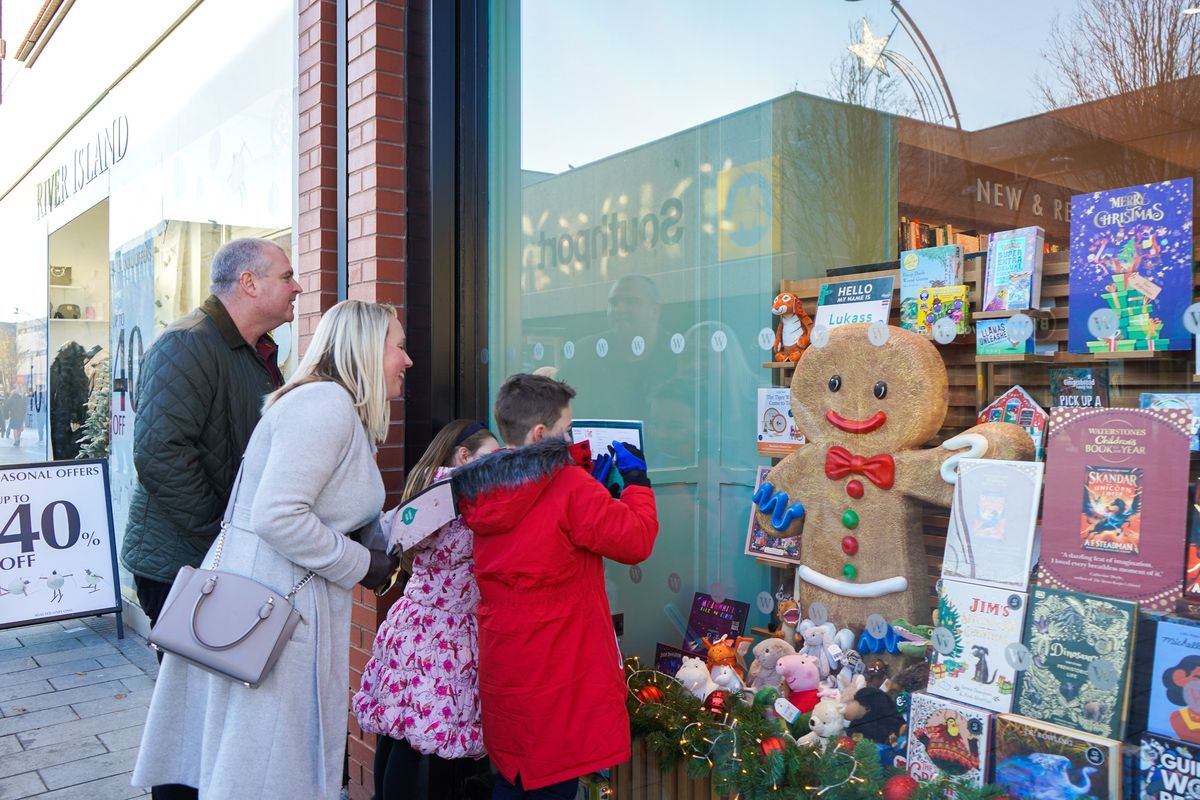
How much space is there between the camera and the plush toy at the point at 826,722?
8.64ft

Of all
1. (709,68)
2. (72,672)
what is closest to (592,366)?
(709,68)

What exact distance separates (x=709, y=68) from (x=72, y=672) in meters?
5.08

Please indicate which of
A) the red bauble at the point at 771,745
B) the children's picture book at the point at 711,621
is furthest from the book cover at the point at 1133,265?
the children's picture book at the point at 711,621

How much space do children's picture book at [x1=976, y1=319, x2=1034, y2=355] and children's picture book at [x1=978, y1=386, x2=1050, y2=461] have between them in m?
0.10

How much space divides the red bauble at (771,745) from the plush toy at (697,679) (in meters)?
0.35

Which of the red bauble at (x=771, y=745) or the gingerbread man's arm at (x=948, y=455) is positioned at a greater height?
the gingerbread man's arm at (x=948, y=455)

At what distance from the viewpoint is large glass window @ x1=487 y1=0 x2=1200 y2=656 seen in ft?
7.53

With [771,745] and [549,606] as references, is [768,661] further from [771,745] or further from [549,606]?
[549,606]

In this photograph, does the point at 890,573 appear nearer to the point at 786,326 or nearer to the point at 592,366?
the point at 786,326

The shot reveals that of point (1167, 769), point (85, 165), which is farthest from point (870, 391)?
point (85, 165)

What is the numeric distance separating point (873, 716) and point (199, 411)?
2236mm

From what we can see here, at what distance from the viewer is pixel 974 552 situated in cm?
242

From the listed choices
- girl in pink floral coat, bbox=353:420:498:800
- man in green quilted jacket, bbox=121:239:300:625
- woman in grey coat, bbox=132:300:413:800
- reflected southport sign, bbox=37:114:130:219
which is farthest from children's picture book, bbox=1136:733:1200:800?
reflected southport sign, bbox=37:114:130:219

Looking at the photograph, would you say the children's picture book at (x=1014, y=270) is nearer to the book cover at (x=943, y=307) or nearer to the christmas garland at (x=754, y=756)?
the book cover at (x=943, y=307)
